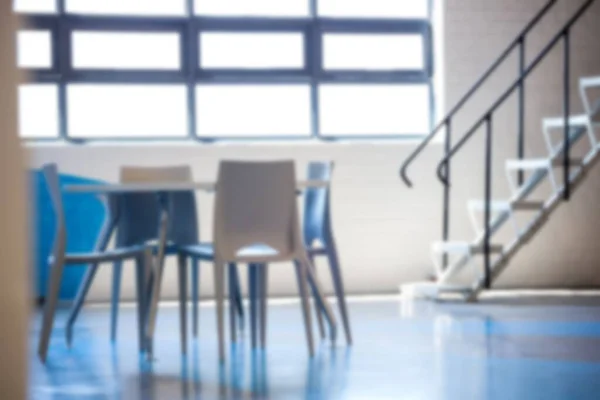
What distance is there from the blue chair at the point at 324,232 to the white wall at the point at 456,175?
247 cm

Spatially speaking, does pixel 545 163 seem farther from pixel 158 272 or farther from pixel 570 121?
pixel 158 272

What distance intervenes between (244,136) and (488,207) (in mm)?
2014

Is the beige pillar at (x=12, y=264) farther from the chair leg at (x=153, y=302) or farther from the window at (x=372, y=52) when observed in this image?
the window at (x=372, y=52)

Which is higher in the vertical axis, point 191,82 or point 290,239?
point 191,82

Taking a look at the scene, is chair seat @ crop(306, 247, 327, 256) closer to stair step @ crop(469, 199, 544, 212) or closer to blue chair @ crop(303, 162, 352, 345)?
blue chair @ crop(303, 162, 352, 345)

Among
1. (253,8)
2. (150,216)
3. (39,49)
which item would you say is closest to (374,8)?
(253,8)

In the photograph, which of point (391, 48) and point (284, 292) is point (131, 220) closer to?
point (284, 292)

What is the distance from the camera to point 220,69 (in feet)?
Result: 24.8

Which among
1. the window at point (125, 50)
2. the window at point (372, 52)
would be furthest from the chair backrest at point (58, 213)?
the window at point (372, 52)

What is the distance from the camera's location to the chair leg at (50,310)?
4285 millimetres

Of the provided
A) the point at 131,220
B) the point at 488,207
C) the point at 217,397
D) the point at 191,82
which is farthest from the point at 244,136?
the point at 217,397

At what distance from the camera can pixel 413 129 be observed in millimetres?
7777

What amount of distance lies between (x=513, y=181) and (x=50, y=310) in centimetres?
435

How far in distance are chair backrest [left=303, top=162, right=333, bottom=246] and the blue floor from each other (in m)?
0.53
